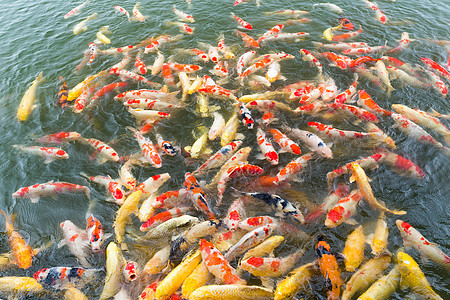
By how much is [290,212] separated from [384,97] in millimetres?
4854

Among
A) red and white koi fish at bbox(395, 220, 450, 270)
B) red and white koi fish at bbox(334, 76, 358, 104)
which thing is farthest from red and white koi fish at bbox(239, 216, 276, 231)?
red and white koi fish at bbox(334, 76, 358, 104)

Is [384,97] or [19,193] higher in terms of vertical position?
[384,97]

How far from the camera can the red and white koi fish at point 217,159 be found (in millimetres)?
6348

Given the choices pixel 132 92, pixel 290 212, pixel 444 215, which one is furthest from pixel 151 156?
pixel 444 215

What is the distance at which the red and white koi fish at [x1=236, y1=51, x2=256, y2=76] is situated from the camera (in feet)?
28.6

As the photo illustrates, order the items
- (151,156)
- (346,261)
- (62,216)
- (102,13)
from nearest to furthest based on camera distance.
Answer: (346,261)
(62,216)
(151,156)
(102,13)

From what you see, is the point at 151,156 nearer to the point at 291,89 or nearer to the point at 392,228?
the point at 291,89

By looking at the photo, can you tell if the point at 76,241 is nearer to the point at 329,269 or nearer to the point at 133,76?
the point at 329,269

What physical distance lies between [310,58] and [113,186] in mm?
7021

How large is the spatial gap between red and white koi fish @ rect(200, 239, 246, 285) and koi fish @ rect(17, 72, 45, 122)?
6954 mm

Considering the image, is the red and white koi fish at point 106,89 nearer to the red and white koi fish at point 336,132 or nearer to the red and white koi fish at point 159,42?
the red and white koi fish at point 159,42

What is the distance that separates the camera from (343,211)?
525 cm

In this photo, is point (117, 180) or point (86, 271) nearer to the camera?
point (86, 271)

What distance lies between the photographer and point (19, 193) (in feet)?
20.6
